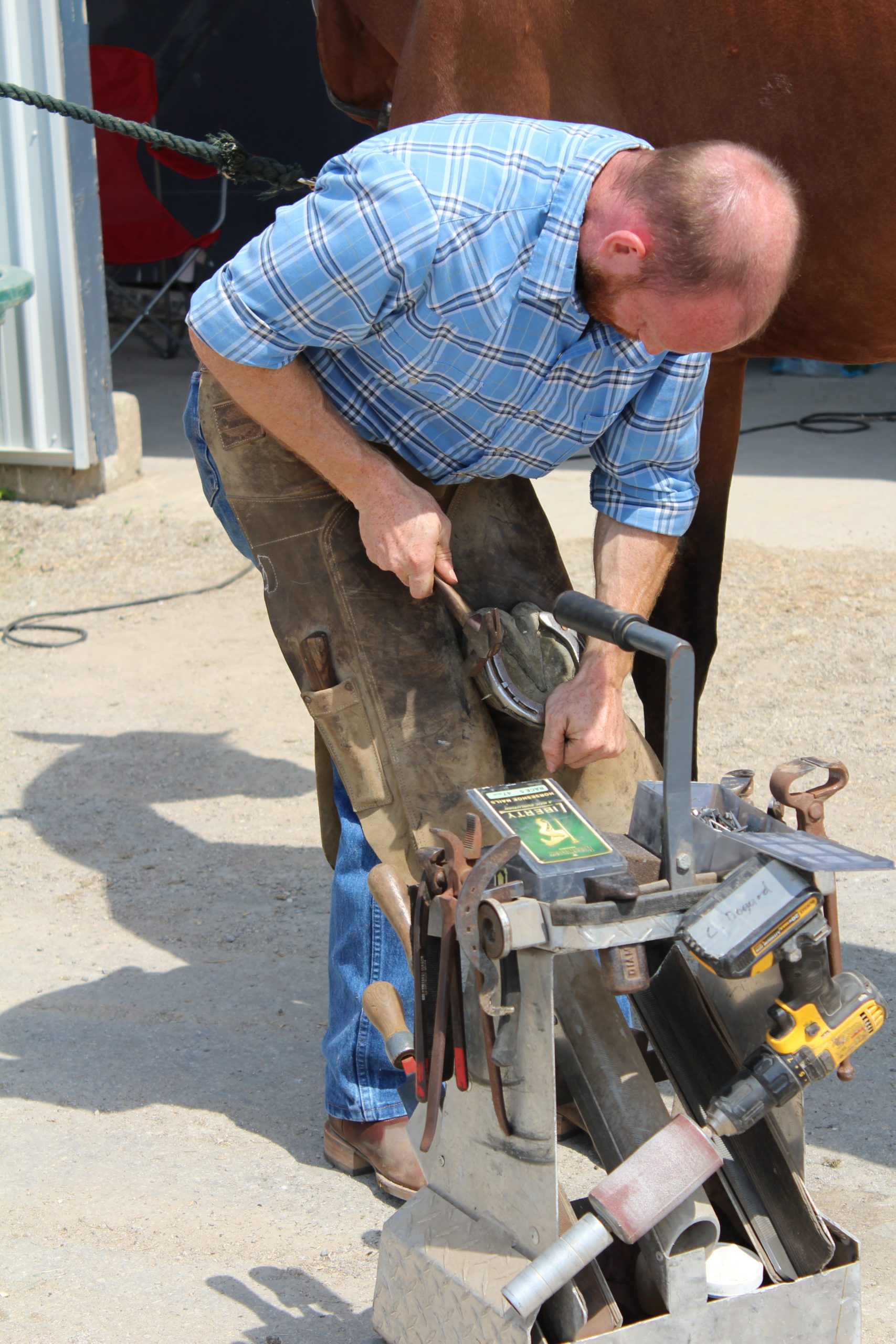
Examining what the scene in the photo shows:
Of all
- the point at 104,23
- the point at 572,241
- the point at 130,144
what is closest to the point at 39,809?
the point at 572,241

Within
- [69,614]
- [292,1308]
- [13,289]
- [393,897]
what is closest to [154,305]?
[69,614]

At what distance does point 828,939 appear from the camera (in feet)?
4.44

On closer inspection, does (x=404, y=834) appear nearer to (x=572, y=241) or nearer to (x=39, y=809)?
(x=572, y=241)

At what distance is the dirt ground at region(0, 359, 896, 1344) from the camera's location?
5.75 feet

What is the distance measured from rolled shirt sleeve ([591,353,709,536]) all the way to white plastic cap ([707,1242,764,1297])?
3.18 feet

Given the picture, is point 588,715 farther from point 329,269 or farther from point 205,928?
point 205,928

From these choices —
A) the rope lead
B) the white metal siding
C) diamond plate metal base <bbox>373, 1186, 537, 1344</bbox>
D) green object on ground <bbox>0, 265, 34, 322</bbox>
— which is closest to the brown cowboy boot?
diamond plate metal base <bbox>373, 1186, 537, 1344</bbox>

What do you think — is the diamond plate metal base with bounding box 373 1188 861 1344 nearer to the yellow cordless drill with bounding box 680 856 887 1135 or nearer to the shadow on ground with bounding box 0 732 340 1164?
the yellow cordless drill with bounding box 680 856 887 1135

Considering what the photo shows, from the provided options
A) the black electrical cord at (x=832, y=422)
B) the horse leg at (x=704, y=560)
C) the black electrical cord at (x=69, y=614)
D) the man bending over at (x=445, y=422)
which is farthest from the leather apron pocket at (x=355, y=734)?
the black electrical cord at (x=832, y=422)

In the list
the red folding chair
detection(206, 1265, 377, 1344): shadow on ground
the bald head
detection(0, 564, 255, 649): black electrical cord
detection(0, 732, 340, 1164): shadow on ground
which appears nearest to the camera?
the bald head

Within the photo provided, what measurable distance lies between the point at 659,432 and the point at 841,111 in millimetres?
754

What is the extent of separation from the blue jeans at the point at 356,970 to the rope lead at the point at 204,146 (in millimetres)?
899

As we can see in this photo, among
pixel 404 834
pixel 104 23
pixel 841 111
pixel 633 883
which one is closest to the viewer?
pixel 633 883

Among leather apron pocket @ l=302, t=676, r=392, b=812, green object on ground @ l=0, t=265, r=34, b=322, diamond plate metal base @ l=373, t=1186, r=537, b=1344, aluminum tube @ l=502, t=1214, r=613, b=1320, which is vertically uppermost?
green object on ground @ l=0, t=265, r=34, b=322
